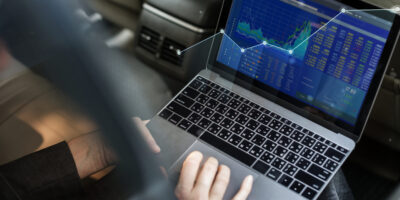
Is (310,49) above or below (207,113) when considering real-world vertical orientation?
above

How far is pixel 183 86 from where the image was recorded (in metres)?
0.81

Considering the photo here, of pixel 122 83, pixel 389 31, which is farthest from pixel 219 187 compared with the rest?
pixel 389 31

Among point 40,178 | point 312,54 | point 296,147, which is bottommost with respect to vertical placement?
point 40,178

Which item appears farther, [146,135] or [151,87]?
[151,87]

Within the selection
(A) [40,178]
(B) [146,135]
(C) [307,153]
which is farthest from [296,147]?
(A) [40,178]

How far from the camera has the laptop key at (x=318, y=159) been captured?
2.30 ft

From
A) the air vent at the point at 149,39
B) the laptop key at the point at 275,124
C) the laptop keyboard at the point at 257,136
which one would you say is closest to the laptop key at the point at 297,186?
the laptop keyboard at the point at 257,136

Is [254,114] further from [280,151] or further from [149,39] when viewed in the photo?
[149,39]

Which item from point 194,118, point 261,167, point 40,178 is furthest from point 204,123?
point 40,178

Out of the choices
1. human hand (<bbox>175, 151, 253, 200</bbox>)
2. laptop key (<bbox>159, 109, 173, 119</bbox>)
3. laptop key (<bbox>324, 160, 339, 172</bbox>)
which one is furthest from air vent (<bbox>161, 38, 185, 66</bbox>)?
laptop key (<bbox>324, 160, 339, 172</bbox>)

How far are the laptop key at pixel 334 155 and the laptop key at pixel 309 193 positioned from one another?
67 mm

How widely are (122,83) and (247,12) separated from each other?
23cm

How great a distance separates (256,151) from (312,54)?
172mm

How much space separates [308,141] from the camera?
727mm
